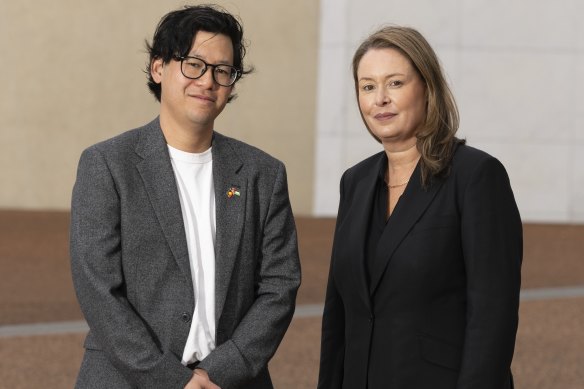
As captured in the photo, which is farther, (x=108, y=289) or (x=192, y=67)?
(x=192, y=67)

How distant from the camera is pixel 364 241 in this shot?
10.5 feet

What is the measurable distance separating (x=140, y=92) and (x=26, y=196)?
266cm

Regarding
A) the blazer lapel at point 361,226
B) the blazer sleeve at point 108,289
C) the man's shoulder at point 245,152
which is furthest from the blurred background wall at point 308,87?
the blazer sleeve at point 108,289

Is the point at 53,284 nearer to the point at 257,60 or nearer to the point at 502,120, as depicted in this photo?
the point at 257,60

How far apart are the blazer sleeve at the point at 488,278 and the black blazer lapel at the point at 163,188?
30.8 inches

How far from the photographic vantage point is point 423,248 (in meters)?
3.02

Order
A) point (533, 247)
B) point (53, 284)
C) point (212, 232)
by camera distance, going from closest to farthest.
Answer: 1. point (212, 232)
2. point (53, 284)
3. point (533, 247)

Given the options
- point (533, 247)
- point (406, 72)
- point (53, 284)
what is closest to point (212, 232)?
point (406, 72)

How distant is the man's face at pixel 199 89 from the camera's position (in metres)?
2.98

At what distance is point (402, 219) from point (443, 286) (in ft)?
0.77

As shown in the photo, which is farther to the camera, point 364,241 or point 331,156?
point 331,156

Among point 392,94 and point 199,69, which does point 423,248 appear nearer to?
point 392,94

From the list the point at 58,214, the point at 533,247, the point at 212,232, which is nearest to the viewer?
the point at 212,232

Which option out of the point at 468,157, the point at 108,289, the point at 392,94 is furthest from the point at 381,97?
the point at 108,289
